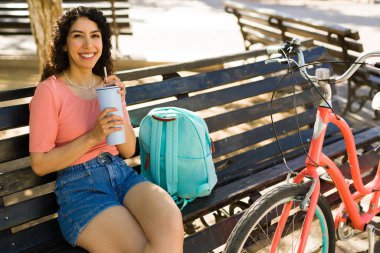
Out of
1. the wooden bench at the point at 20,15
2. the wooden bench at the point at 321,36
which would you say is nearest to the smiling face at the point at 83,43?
the wooden bench at the point at 321,36

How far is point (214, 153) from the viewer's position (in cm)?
334

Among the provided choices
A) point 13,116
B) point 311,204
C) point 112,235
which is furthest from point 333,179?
point 13,116

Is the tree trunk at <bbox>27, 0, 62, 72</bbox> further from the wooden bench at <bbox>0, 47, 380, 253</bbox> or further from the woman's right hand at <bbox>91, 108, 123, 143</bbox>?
the woman's right hand at <bbox>91, 108, 123, 143</bbox>

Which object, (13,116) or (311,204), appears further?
(13,116)

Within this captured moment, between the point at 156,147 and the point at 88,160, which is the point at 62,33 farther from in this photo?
the point at 156,147

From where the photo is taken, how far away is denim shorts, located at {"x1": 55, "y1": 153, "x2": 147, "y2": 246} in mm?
2307

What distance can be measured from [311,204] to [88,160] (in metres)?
1.11

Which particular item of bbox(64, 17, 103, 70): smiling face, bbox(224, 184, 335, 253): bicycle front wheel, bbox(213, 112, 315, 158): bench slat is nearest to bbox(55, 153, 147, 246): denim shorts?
bbox(64, 17, 103, 70): smiling face

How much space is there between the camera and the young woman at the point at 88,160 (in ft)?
7.35

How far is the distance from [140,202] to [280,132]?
168 cm

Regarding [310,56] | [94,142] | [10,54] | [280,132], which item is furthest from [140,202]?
[10,54]

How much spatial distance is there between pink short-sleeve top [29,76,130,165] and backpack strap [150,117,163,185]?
0.28 meters

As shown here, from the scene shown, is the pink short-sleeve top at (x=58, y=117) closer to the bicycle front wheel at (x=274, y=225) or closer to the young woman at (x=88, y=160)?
the young woman at (x=88, y=160)

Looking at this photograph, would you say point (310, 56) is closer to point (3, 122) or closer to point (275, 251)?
point (275, 251)
